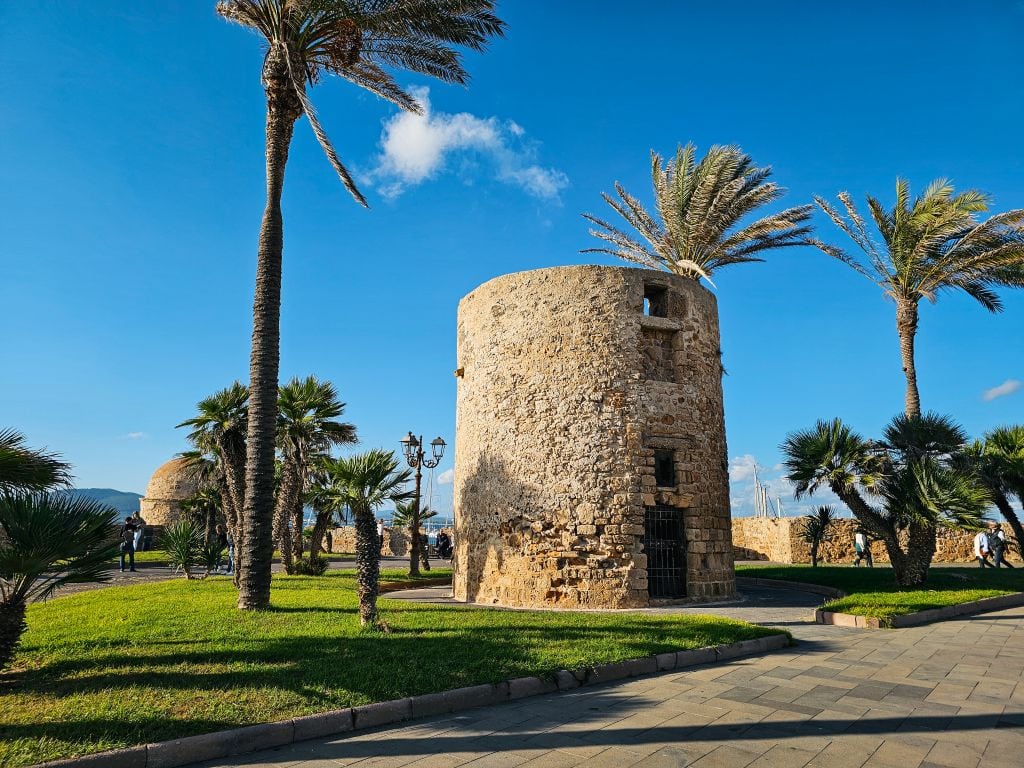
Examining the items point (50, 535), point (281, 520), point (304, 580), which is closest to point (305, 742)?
point (50, 535)

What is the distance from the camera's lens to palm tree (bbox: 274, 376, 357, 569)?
1972 centimetres

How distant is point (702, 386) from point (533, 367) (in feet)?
12.5

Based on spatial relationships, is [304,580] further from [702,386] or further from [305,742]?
[305,742]

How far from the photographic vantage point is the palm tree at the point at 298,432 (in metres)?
19.7

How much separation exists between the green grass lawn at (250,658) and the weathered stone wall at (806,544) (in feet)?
64.9

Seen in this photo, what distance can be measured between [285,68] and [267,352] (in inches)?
215

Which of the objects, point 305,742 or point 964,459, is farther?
point 964,459

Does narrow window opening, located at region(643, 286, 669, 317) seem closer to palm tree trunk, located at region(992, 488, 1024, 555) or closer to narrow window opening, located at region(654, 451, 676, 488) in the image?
narrow window opening, located at region(654, 451, 676, 488)

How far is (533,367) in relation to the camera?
13.4 m

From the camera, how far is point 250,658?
257 inches

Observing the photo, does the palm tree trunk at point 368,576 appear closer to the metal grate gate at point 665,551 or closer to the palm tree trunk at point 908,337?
the metal grate gate at point 665,551

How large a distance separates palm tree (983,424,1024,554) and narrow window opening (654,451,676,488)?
11.8 m

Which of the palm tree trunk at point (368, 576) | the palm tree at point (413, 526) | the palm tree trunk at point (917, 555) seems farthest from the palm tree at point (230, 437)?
the palm tree trunk at point (917, 555)

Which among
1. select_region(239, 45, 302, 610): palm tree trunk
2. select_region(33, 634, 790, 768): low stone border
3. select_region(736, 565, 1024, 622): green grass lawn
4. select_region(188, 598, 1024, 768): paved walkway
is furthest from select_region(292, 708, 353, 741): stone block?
select_region(736, 565, 1024, 622): green grass lawn
